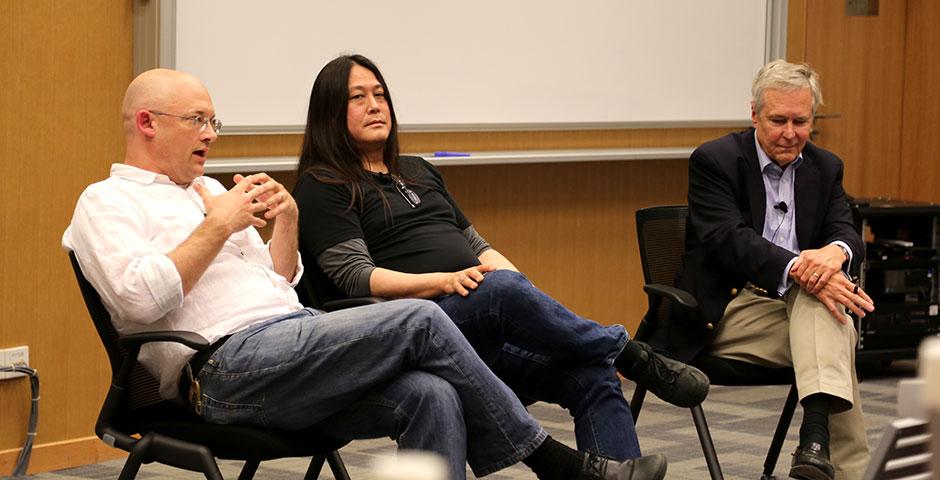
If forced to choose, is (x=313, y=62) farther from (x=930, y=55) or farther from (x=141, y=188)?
(x=930, y=55)

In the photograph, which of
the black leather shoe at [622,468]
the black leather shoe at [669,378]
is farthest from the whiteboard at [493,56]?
the black leather shoe at [622,468]

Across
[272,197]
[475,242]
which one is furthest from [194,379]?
[475,242]

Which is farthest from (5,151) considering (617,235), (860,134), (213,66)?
(860,134)

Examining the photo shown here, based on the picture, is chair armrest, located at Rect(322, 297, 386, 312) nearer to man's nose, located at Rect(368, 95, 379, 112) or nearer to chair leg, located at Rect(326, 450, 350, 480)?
chair leg, located at Rect(326, 450, 350, 480)

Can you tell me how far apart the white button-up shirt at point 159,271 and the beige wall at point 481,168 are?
Answer: 3.90ft

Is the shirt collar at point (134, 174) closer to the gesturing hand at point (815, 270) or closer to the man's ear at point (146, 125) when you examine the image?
the man's ear at point (146, 125)

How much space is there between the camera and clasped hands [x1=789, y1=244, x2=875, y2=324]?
3455 mm

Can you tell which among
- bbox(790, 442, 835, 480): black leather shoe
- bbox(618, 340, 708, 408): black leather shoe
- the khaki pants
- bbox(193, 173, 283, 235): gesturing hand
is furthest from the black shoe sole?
bbox(193, 173, 283, 235): gesturing hand

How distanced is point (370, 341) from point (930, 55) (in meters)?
4.81

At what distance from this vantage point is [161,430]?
254 centimetres

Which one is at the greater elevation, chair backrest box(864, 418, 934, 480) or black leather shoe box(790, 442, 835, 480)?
chair backrest box(864, 418, 934, 480)

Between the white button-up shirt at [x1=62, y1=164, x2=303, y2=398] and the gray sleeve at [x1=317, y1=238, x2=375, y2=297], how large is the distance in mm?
215

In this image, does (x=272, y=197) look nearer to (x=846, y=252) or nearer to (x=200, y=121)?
(x=200, y=121)

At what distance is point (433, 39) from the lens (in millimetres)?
4617
